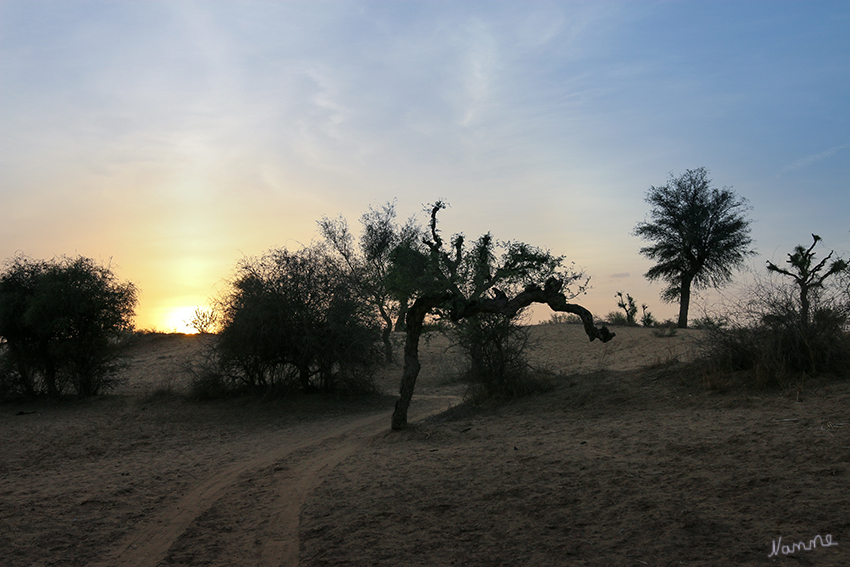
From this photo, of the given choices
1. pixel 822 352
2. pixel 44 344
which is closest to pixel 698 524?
pixel 822 352

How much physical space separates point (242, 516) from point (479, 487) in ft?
9.61

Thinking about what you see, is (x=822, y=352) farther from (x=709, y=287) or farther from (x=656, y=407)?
(x=709, y=287)

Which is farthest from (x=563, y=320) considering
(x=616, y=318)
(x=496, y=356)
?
(x=496, y=356)

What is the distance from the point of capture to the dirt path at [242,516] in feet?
18.3

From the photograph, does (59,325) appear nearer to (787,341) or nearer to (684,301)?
(787,341)

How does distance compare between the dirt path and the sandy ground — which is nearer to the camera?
the sandy ground

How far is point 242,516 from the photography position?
266 inches

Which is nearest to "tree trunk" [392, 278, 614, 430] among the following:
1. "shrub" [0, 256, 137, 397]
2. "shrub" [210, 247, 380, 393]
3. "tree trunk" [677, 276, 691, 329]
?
"shrub" [210, 247, 380, 393]

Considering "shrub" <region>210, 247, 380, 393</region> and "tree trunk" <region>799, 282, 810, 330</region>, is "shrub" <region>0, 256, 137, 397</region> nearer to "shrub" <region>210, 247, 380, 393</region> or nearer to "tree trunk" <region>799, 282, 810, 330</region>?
"shrub" <region>210, 247, 380, 393</region>

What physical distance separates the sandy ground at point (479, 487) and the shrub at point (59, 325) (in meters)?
6.65

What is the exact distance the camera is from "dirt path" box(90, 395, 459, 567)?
557 cm

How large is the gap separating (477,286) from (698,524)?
8.31 metres

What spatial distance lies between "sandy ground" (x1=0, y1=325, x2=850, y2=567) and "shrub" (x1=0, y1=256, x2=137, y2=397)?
665cm

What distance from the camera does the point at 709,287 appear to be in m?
32.7
